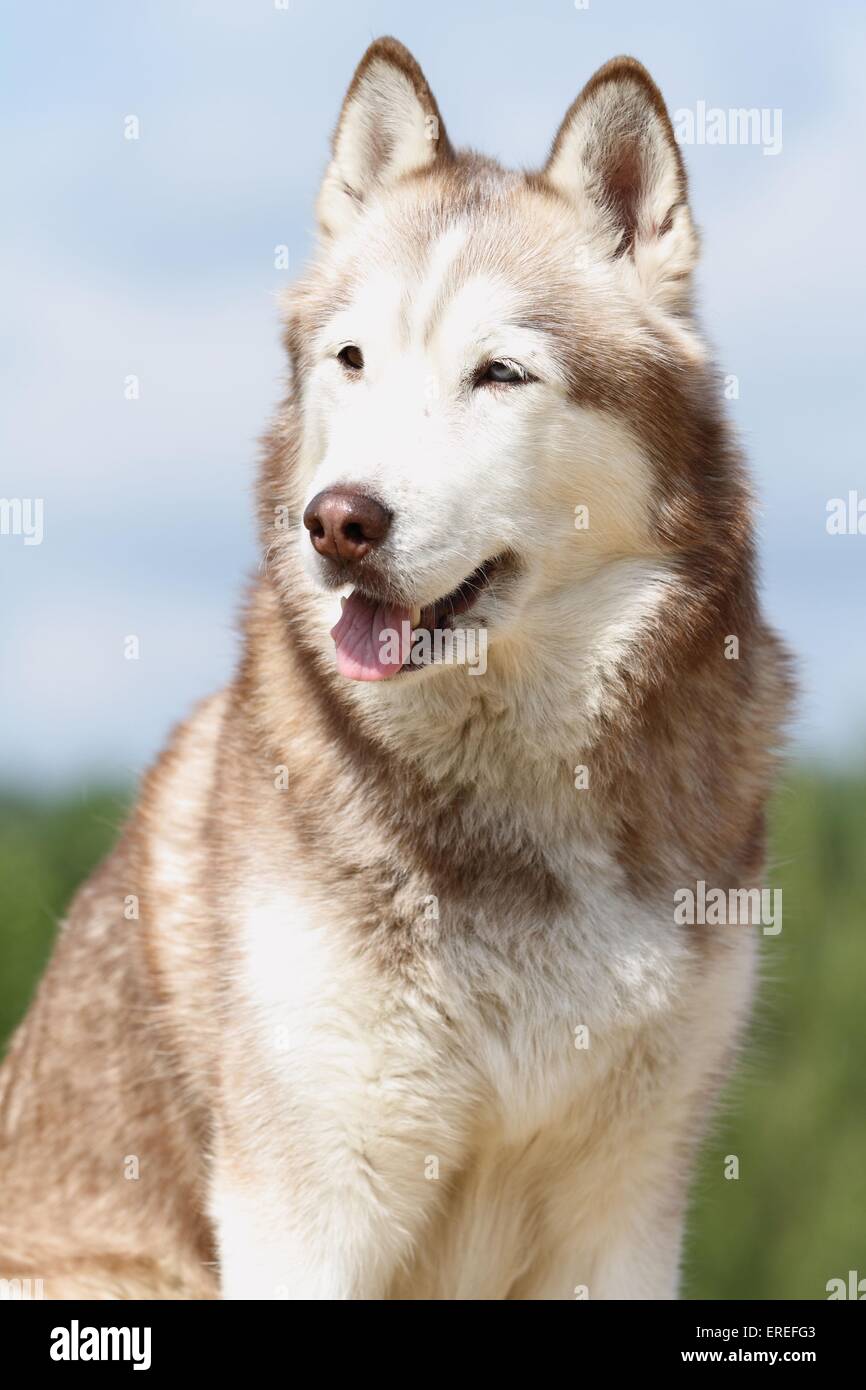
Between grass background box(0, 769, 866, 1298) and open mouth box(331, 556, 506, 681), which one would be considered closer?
open mouth box(331, 556, 506, 681)

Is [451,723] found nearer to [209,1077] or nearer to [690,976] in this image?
[690,976]

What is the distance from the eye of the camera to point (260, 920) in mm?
4582

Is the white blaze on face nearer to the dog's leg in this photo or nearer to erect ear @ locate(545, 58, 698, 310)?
erect ear @ locate(545, 58, 698, 310)

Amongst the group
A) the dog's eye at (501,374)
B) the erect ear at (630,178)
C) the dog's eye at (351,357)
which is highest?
the erect ear at (630,178)

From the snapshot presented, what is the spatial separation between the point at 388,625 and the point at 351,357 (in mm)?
771

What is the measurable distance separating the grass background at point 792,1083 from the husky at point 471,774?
1684 cm

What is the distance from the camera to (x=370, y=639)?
14.4ft

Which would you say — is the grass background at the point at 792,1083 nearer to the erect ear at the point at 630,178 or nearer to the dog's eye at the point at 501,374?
the erect ear at the point at 630,178

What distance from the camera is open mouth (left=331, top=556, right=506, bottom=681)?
14.2ft

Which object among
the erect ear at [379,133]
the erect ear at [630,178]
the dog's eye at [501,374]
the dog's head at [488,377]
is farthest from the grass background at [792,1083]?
the dog's eye at [501,374]

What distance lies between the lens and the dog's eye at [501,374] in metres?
4.44

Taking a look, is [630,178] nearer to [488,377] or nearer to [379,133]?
[379,133]

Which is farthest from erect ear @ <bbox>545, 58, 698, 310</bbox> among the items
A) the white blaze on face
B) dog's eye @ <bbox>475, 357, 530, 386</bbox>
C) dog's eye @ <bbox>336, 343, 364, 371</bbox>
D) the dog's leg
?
the dog's leg
